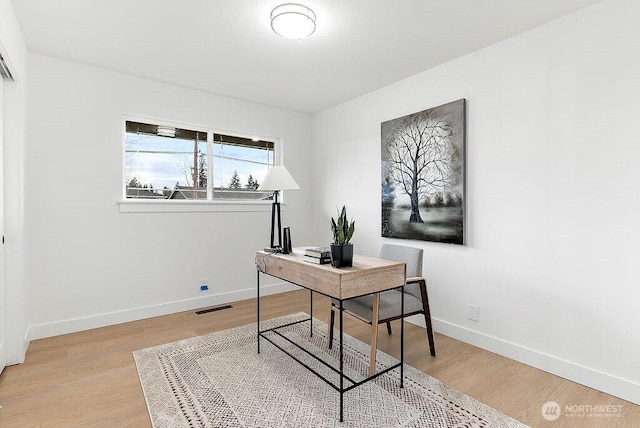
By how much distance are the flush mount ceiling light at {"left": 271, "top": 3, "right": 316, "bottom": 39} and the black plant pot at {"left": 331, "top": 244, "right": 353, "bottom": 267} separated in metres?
1.49

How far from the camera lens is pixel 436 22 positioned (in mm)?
2348

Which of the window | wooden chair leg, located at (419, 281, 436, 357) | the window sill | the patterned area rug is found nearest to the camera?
the patterned area rug

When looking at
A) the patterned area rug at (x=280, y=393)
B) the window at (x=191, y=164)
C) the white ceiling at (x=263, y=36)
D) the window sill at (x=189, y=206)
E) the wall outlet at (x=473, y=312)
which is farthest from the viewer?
the window at (x=191, y=164)

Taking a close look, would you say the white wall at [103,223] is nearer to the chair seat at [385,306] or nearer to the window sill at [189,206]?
the window sill at [189,206]

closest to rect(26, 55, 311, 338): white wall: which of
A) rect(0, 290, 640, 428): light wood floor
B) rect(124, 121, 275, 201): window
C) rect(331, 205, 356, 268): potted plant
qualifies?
rect(124, 121, 275, 201): window

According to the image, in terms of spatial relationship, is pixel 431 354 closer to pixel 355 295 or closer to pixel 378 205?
pixel 355 295

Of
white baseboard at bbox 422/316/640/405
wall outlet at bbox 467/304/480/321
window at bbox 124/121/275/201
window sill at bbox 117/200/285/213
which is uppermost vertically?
window at bbox 124/121/275/201

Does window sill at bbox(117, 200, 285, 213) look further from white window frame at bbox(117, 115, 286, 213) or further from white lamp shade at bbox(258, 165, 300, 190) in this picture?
white lamp shade at bbox(258, 165, 300, 190)

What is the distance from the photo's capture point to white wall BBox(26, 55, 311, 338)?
114 inches

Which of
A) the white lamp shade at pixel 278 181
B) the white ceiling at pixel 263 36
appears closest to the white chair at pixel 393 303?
the white lamp shade at pixel 278 181

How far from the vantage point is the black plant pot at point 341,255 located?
193 centimetres

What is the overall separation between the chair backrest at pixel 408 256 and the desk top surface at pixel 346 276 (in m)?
0.55

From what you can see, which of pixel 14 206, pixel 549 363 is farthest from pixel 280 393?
pixel 14 206

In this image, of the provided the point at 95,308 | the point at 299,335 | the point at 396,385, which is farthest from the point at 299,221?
the point at 396,385
